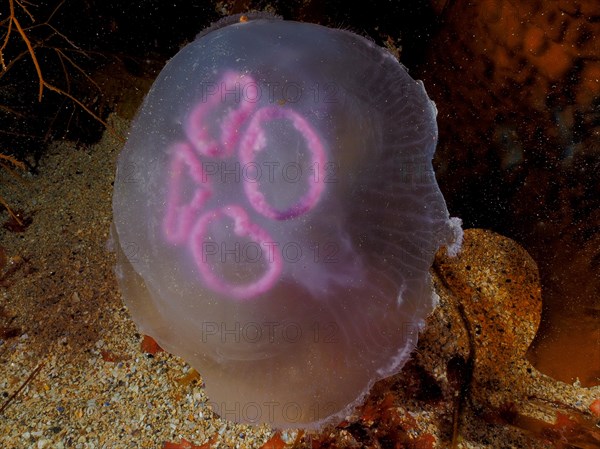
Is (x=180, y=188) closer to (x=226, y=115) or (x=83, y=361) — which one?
(x=226, y=115)

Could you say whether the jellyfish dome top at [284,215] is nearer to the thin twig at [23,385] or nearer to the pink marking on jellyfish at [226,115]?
the pink marking on jellyfish at [226,115]

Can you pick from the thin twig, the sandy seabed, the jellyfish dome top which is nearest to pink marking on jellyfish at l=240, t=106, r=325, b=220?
the jellyfish dome top

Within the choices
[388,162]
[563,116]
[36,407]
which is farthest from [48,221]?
[563,116]

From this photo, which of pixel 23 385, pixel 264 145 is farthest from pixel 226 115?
pixel 23 385

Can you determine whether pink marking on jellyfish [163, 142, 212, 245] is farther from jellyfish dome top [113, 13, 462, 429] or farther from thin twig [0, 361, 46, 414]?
thin twig [0, 361, 46, 414]

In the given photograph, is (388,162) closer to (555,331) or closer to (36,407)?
(555,331)

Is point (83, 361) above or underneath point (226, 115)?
underneath

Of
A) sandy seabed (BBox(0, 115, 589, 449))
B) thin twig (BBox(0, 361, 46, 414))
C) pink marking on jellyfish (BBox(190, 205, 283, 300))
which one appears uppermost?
pink marking on jellyfish (BBox(190, 205, 283, 300))

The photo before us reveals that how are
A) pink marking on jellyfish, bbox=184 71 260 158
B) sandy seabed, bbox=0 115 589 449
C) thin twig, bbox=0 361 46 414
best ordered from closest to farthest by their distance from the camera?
pink marking on jellyfish, bbox=184 71 260 158
sandy seabed, bbox=0 115 589 449
thin twig, bbox=0 361 46 414
